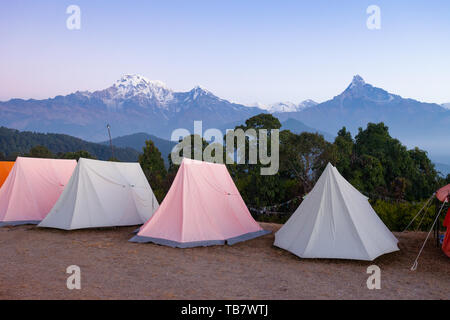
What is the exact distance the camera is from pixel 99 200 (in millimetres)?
11203

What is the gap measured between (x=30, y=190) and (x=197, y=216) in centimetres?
695

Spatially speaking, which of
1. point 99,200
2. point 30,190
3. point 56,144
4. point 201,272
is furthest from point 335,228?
point 56,144

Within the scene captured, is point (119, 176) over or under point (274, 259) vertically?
over

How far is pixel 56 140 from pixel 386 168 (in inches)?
4325

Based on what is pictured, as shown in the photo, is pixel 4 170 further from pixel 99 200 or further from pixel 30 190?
pixel 99 200

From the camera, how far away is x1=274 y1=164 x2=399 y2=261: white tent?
25.1 feet

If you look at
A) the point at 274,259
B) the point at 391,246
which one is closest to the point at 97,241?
the point at 274,259

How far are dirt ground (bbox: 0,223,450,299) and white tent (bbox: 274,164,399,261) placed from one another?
250 millimetres

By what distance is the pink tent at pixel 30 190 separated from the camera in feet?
40.3

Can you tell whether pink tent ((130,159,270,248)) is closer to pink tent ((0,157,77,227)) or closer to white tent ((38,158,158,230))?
white tent ((38,158,158,230))

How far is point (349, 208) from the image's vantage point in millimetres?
8125

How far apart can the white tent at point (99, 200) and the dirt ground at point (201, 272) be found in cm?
105

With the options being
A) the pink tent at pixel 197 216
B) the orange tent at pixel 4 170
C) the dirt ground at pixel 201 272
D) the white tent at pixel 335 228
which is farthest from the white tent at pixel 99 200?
the orange tent at pixel 4 170
